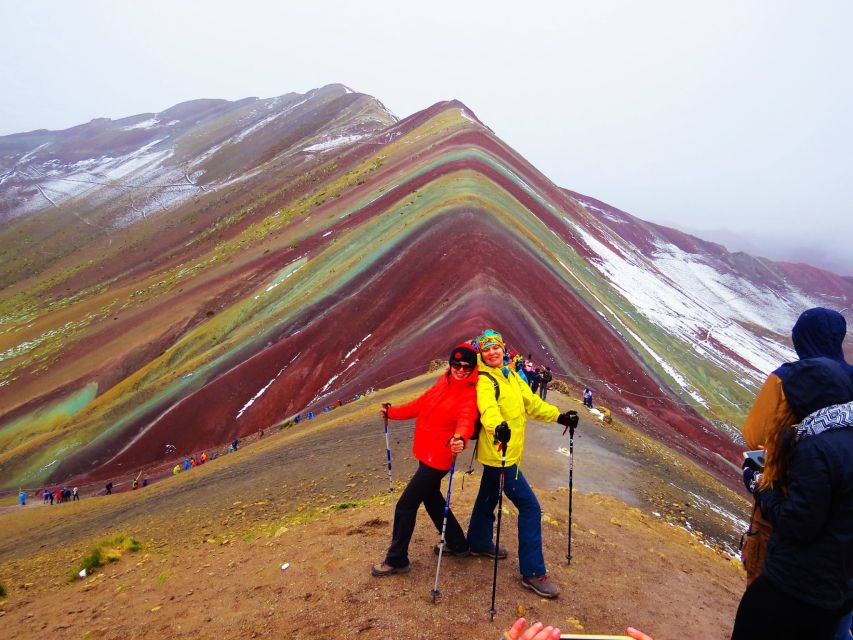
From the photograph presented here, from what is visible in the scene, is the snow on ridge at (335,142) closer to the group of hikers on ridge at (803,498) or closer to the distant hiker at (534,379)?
the distant hiker at (534,379)

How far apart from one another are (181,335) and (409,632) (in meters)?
34.9

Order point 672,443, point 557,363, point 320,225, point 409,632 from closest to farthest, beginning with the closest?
point 409,632 < point 672,443 < point 557,363 < point 320,225

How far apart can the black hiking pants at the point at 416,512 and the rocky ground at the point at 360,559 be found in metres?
0.21

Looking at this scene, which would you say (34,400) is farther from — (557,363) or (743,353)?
(743,353)

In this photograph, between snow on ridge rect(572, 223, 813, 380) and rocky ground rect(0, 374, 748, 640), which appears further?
snow on ridge rect(572, 223, 813, 380)

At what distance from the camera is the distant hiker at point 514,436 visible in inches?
206

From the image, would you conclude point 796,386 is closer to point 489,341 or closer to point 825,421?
point 825,421

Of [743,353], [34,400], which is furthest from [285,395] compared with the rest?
[743,353]

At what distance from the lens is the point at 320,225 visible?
44.4 m

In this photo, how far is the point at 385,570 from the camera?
19.0ft

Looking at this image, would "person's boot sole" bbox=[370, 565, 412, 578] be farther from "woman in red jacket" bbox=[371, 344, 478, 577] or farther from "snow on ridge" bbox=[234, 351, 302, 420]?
"snow on ridge" bbox=[234, 351, 302, 420]

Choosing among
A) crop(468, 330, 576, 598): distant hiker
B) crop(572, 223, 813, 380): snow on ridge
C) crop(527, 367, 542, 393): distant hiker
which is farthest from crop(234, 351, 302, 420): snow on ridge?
crop(572, 223, 813, 380): snow on ridge

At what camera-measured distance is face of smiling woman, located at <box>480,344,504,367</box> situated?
5332mm

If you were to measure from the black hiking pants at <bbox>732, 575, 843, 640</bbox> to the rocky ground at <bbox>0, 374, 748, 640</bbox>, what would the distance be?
240 centimetres
